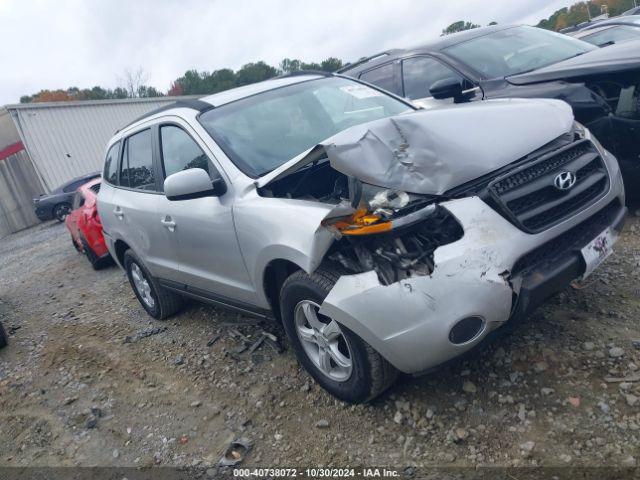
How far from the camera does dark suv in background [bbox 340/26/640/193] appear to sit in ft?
13.0

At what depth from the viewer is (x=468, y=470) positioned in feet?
7.57

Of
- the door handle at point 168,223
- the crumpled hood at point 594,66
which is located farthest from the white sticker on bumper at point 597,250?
the door handle at point 168,223

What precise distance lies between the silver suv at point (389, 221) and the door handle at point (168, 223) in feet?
0.35

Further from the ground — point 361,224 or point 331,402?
point 361,224

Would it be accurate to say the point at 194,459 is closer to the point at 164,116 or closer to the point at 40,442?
the point at 40,442

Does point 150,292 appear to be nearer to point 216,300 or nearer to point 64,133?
point 216,300

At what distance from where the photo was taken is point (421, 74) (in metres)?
5.79

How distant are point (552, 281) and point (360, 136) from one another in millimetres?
1136

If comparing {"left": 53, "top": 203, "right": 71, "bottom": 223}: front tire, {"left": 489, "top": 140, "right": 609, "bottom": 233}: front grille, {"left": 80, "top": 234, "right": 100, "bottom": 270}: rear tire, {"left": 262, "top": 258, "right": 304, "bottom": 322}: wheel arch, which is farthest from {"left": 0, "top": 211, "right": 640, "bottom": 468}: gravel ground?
{"left": 53, "top": 203, "right": 71, "bottom": 223}: front tire

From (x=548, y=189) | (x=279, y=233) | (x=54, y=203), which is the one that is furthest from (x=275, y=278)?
(x=54, y=203)

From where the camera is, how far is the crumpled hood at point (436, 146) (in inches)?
97.8

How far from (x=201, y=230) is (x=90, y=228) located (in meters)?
5.08

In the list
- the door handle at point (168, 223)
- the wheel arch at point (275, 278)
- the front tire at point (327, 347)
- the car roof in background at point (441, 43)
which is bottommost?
the front tire at point (327, 347)

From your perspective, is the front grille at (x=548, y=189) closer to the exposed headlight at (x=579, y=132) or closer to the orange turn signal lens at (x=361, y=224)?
the exposed headlight at (x=579, y=132)
